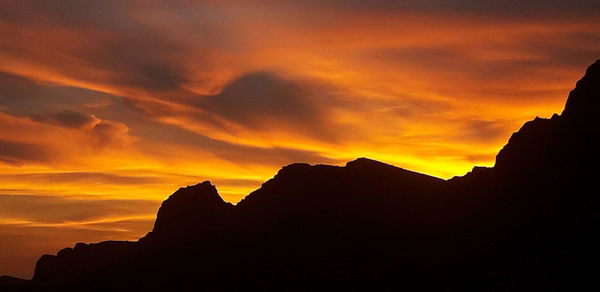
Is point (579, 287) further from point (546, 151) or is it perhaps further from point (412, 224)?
point (412, 224)

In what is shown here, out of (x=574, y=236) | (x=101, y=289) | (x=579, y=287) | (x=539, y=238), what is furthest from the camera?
(x=101, y=289)

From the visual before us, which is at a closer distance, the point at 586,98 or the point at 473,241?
the point at 586,98

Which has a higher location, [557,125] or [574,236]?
[557,125]

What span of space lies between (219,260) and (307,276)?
87.7ft

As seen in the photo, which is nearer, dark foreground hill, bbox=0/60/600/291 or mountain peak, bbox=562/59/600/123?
dark foreground hill, bbox=0/60/600/291

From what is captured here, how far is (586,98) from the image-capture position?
155500 millimetres

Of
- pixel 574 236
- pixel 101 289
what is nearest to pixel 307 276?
pixel 101 289

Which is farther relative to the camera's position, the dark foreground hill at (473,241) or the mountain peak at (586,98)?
the mountain peak at (586,98)

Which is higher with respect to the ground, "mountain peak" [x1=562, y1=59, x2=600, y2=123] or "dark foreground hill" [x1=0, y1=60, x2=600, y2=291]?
"mountain peak" [x1=562, y1=59, x2=600, y2=123]

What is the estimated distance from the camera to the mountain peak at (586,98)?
502 ft

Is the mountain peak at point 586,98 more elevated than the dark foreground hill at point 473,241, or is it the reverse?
the mountain peak at point 586,98

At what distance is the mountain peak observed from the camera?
153125 millimetres

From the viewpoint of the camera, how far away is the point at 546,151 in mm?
161875

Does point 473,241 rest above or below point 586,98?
below
